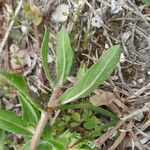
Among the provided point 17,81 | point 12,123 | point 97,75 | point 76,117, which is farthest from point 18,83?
point 76,117

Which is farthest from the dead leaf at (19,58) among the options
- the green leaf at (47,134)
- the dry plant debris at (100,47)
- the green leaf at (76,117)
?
the green leaf at (47,134)

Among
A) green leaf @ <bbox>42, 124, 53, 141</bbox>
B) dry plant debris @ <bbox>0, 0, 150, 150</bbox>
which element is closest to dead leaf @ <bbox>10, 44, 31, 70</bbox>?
dry plant debris @ <bbox>0, 0, 150, 150</bbox>

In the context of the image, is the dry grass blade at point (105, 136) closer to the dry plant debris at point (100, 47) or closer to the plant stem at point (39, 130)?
the dry plant debris at point (100, 47)

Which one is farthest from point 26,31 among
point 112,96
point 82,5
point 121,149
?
point 121,149

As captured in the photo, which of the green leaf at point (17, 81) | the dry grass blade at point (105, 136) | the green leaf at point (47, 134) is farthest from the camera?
the dry grass blade at point (105, 136)

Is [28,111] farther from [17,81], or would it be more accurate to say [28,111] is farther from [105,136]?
[105,136]

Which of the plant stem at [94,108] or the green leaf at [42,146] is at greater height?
the plant stem at [94,108]
